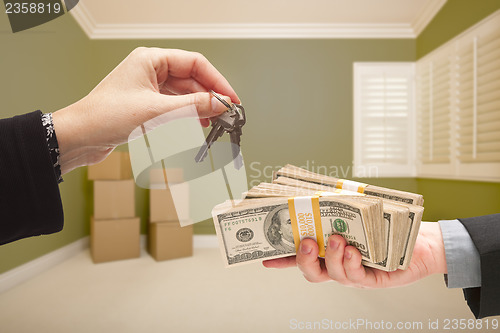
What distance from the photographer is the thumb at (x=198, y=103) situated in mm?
792

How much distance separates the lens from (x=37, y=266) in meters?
2.39

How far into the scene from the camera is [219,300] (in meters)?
1.95

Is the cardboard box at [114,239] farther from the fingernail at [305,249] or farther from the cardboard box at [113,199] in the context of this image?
the fingernail at [305,249]

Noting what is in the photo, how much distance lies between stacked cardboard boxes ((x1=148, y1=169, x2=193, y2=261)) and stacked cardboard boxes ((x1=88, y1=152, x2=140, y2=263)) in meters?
0.18

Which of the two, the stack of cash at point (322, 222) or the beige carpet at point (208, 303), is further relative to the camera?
the beige carpet at point (208, 303)

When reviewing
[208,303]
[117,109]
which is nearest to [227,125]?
[117,109]

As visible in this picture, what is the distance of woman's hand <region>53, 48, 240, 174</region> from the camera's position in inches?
29.8

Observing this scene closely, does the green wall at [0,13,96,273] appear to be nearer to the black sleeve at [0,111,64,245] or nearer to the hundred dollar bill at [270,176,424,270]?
the black sleeve at [0,111,64,245]

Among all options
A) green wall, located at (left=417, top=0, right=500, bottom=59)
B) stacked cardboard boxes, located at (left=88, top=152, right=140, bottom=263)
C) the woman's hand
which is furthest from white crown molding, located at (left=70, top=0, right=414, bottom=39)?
the woman's hand

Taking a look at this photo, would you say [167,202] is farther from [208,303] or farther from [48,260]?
[208,303]

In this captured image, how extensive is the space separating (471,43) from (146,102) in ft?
8.71

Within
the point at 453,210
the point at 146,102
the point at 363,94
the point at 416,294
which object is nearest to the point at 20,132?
the point at 146,102

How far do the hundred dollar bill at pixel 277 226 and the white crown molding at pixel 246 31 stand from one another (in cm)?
297

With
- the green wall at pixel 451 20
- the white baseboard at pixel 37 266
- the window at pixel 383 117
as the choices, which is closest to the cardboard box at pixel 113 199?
the white baseboard at pixel 37 266
